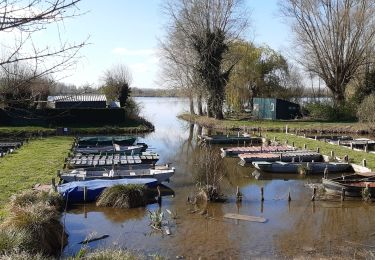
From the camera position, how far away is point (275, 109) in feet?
170

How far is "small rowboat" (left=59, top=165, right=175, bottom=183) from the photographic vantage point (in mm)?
19859

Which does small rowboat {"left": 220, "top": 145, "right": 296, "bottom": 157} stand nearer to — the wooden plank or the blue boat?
the blue boat

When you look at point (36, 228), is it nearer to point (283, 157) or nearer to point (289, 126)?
point (283, 157)

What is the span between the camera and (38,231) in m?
11.9

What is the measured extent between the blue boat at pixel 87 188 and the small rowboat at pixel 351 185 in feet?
23.9

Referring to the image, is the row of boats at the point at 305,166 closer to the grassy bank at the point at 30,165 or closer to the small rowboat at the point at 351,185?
the small rowboat at the point at 351,185

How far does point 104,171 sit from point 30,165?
200 inches

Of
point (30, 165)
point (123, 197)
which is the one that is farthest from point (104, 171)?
point (30, 165)

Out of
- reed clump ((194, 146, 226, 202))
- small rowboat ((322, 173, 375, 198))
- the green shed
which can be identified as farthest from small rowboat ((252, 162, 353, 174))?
the green shed

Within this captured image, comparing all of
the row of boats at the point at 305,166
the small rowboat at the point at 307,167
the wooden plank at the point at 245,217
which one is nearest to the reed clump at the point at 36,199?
the wooden plank at the point at 245,217

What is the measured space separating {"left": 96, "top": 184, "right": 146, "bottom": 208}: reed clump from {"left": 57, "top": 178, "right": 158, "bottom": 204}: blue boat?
48cm

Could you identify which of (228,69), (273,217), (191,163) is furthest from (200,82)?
(273,217)

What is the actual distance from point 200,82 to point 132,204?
113 feet

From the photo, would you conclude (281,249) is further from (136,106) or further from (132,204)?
(136,106)
